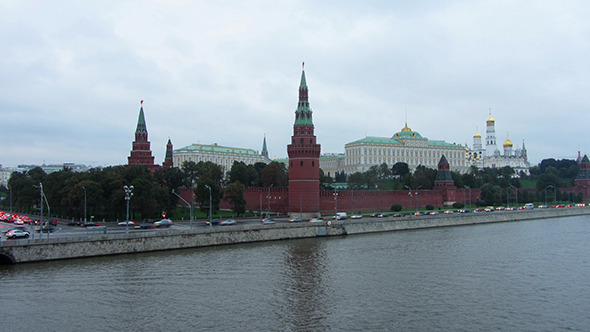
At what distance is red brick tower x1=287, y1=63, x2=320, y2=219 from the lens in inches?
2507

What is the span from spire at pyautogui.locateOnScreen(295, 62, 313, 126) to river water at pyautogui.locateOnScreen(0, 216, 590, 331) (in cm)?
2509

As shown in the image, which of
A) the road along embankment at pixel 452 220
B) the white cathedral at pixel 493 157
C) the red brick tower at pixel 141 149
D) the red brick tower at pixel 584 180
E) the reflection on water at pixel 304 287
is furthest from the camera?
the white cathedral at pixel 493 157

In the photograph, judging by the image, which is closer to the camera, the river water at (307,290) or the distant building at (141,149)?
the river water at (307,290)

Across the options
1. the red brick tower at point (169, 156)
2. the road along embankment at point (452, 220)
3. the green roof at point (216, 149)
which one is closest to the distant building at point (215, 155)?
the green roof at point (216, 149)

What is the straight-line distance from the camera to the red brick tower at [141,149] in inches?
3410

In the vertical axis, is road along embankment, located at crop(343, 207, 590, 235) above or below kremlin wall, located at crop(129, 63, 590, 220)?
below

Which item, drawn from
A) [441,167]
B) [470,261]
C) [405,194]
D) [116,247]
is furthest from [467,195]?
[116,247]

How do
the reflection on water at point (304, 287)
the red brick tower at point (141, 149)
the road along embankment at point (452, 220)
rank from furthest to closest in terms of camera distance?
the red brick tower at point (141, 149) < the road along embankment at point (452, 220) < the reflection on water at point (304, 287)

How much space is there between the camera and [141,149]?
285ft

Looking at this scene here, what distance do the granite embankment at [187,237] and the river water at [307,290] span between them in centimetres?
114

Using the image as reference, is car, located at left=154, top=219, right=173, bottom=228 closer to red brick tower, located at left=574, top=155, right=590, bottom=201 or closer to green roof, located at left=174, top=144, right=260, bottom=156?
red brick tower, located at left=574, top=155, right=590, bottom=201

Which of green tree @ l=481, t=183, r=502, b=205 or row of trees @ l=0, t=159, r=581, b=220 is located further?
green tree @ l=481, t=183, r=502, b=205

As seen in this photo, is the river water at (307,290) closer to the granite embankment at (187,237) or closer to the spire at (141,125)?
the granite embankment at (187,237)

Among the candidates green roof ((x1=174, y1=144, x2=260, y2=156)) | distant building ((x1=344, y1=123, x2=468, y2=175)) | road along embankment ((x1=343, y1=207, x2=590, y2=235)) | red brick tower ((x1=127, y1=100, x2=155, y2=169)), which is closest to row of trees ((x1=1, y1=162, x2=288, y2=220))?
red brick tower ((x1=127, y1=100, x2=155, y2=169))
